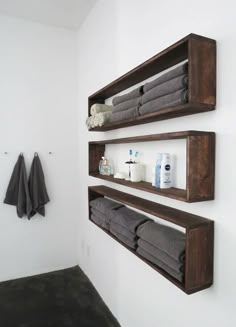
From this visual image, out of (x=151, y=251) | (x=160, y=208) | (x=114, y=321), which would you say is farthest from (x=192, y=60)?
(x=114, y=321)

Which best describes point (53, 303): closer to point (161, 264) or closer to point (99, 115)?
point (161, 264)

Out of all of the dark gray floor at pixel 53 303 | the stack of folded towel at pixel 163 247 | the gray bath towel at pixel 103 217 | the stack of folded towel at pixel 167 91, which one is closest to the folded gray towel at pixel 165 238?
the stack of folded towel at pixel 163 247

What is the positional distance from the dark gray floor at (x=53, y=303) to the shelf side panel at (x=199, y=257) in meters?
1.27

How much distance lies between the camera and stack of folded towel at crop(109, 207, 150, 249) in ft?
4.92

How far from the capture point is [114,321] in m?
2.06

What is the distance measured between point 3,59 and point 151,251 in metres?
2.45

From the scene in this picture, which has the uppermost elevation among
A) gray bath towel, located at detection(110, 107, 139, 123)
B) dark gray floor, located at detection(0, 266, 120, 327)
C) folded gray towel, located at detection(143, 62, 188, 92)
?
folded gray towel, located at detection(143, 62, 188, 92)

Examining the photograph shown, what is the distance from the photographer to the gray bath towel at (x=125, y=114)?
1.45 m

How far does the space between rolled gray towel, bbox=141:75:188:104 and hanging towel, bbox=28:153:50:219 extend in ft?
5.75

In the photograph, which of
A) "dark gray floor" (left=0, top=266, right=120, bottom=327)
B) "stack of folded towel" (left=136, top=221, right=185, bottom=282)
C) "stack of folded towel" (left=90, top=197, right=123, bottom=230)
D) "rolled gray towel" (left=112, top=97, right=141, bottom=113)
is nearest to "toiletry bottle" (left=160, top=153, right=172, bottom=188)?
"stack of folded towel" (left=136, top=221, right=185, bottom=282)

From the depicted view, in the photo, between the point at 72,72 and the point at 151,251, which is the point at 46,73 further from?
the point at 151,251

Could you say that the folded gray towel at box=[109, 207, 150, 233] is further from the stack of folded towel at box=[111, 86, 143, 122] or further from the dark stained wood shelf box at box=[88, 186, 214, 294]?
the stack of folded towel at box=[111, 86, 143, 122]

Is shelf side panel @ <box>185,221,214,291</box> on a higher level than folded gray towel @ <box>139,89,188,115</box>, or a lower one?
lower

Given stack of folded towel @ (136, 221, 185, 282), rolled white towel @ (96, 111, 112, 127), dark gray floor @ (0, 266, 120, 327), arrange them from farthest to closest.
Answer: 1. dark gray floor @ (0, 266, 120, 327)
2. rolled white towel @ (96, 111, 112, 127)
3. stack of folded towel @ (136, 221, 185, 282)
